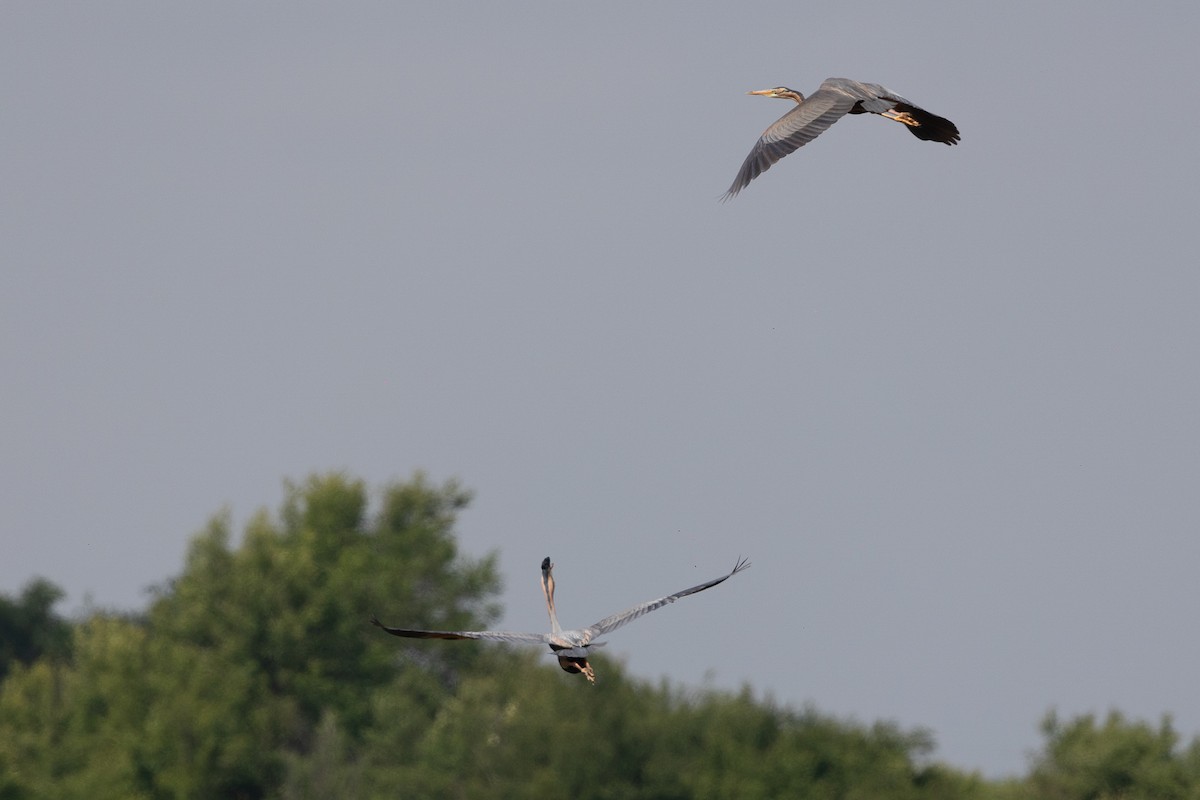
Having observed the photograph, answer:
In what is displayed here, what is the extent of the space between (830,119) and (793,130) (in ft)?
1.45

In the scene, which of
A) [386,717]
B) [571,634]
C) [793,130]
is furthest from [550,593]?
[386,717]

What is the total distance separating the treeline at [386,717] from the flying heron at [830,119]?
146 feet

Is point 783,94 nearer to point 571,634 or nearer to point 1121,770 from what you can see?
point 571,634

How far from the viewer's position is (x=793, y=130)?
22.5 meters

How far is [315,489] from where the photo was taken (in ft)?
331

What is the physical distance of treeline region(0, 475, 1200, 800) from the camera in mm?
77438

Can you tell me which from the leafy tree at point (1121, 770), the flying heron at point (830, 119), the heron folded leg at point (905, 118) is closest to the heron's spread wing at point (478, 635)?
the flying heron at point (830, 119)

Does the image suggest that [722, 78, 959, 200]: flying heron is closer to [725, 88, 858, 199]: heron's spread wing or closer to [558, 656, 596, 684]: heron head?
[725, 88, 858, 199]: heron's spread wing

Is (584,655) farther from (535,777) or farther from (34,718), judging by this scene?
(34,718)

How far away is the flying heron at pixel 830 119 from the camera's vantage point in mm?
22109

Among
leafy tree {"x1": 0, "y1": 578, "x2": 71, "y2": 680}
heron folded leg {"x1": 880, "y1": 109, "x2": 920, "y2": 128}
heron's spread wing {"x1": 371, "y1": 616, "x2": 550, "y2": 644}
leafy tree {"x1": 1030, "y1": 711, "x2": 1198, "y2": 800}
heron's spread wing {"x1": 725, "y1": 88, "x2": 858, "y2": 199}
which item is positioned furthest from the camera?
leafy tree {"x1": 0, "y1": 578, "x2": 71, "y2": 680}

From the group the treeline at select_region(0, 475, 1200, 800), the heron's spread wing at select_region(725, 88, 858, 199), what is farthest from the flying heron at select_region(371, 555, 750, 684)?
the treeline at select_region(0, 475, 1200, 800)

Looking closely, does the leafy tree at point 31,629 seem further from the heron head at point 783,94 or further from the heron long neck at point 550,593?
the heron long neck at point 550,593

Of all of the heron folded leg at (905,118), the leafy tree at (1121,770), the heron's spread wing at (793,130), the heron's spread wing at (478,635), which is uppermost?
the leafy tree at (1121,770)
